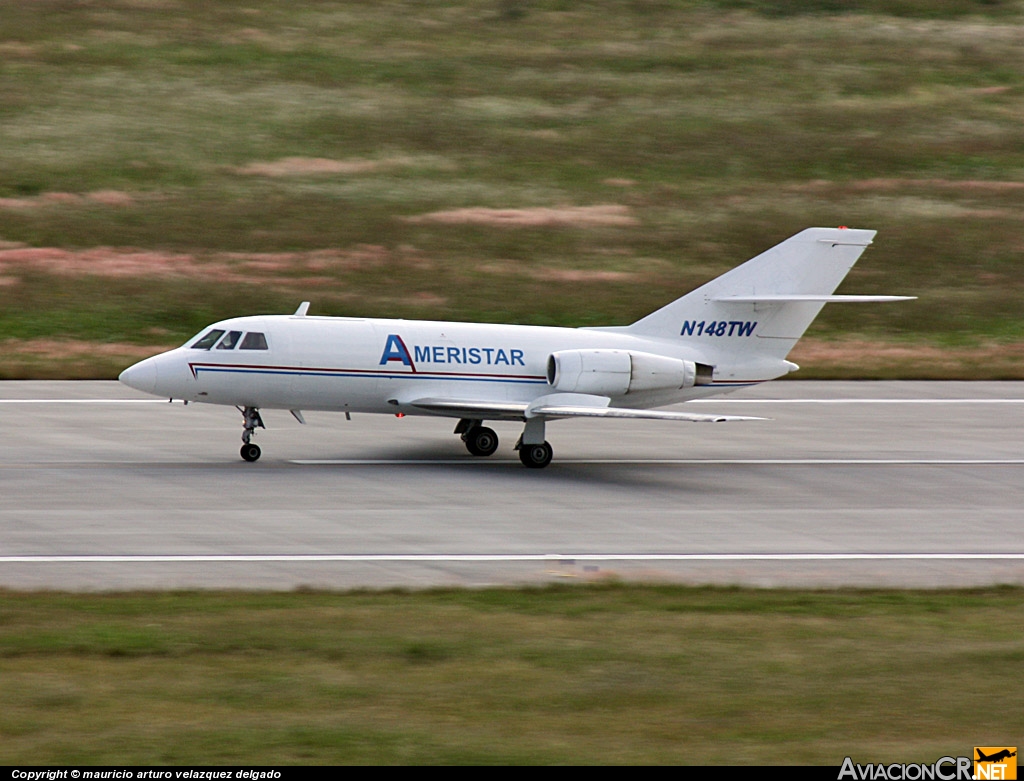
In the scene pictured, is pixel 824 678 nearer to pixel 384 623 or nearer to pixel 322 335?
pixel 384 623

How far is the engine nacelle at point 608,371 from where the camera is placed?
84.7ft

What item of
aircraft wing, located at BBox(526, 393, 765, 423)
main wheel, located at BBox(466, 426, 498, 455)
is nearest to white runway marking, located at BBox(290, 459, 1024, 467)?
main wheel, located at BBox(466, 426, 498, 455)

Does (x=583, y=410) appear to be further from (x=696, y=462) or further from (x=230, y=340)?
(x=230, y=340)

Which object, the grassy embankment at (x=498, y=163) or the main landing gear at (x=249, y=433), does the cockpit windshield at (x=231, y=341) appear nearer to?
the main landing gear at (x=249, y=433)

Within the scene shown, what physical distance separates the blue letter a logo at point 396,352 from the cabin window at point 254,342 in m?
2.18

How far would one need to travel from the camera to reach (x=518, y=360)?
2616 cm

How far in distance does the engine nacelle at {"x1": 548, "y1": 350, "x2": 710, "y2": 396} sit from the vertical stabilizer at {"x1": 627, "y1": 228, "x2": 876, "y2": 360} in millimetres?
1177

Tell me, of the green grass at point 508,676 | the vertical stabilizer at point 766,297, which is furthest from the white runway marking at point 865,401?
the green grass at point 508,676

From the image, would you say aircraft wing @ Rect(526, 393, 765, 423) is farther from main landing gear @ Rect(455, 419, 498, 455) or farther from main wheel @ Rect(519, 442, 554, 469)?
main landing gear @ Rect(455, 419, 498, 455)

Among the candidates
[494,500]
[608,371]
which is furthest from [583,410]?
[494,500]

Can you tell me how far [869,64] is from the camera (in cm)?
A: 7012

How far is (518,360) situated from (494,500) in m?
4.14

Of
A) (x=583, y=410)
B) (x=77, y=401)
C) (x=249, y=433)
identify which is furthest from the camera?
(x=77, y=401)

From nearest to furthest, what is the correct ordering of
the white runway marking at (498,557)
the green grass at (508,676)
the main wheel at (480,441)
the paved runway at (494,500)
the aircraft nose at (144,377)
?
1. the green grass at (508,676)
2. the white runway marking at (498,557)
3. the paved runway at (494,500)
4. the aircraft nose at (144,377)
5. the main wheel at (480,441)
